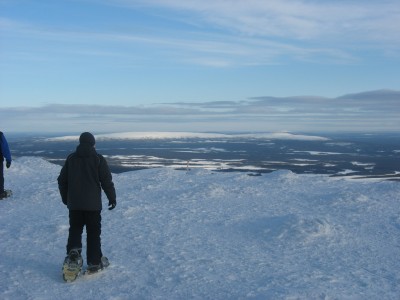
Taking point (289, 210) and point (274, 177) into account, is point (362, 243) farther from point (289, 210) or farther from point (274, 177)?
point (274, 177)

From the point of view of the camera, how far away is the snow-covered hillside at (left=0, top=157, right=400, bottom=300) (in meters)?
4.92

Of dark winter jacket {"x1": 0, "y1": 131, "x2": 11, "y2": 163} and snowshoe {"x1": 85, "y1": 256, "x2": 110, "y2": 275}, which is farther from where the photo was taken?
dark winter jacket {"x1": 0, "y1": 131, "x2": 11, "y2": 163}

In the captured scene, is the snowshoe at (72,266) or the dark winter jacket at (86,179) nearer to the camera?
the snowshoe at (72,266)

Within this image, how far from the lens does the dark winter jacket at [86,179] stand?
5293 mm

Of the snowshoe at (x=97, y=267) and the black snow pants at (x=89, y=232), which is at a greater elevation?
the black snow pants at (x=89, y=232)

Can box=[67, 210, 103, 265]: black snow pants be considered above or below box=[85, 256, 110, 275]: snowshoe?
above

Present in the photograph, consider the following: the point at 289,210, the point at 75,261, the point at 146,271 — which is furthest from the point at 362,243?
the point at 75,261

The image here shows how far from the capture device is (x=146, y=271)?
5500mm

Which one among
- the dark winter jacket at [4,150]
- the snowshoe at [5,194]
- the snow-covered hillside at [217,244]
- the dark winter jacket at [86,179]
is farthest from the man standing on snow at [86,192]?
the snowshoe at [5,194]

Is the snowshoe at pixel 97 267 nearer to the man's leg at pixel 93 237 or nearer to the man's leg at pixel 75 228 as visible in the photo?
the man's leg at pixel 93 237

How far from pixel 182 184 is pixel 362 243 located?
6.96 meters

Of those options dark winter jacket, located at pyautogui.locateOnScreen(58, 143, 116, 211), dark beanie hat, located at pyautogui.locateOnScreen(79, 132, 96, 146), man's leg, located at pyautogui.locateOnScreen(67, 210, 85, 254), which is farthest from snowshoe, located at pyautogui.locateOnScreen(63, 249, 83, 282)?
dark beanie hat, located at pyautogui.locateOnScreen(79, 132, 96, 146)

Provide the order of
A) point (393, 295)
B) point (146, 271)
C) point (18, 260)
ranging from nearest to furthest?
1. point (393, 295)
2. point (146, 271)
3. point (18, 260)

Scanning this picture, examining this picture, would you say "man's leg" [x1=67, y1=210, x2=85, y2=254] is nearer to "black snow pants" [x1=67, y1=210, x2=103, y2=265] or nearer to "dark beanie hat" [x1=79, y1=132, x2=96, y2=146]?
"black snow pants" [x1=67, y1=210, x2=103, y2=265]
